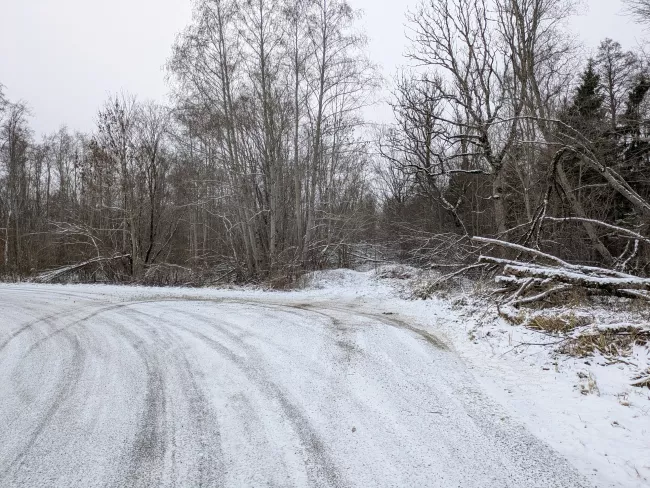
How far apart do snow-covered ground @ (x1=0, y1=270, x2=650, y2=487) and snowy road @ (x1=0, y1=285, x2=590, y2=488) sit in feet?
0.05

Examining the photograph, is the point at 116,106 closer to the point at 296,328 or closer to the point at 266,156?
the point at 266,156

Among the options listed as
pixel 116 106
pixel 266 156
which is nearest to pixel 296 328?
pixel 266 156

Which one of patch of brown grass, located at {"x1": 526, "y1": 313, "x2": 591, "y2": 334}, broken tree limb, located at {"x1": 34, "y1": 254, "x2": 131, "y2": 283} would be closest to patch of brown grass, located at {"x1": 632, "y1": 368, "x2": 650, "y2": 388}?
patch of brown grass, located at {"x1": 526, "y1": 313, "x2": 591, "y2": 334}

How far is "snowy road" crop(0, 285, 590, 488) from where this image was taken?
2727mm

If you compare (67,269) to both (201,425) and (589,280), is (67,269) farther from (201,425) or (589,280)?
(589,280)

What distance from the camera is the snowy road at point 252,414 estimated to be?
2727 mm

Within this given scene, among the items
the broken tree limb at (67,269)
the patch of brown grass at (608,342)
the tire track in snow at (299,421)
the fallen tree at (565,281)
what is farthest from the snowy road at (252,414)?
the broken tree limb at (67,269)

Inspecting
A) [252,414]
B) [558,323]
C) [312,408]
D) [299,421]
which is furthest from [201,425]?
[558,323]

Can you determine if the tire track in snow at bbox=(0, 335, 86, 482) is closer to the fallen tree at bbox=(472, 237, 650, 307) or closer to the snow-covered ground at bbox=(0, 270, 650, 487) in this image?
the snow-covered ground at bbox=(0, 270, 650, 487)

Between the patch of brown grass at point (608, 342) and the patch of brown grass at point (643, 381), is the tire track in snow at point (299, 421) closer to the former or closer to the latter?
the patch of brown grass at point (643, 381)

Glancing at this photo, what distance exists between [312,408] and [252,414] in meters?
0.56

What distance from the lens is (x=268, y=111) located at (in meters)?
16.7

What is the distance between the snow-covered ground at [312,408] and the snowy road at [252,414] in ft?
0.05

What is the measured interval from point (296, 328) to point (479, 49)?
480 inches
